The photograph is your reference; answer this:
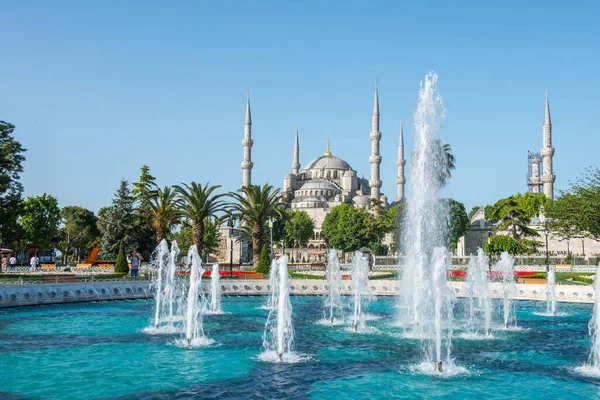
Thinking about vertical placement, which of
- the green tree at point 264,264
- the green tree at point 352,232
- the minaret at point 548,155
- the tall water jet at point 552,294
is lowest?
the tall water jet at point 552,294

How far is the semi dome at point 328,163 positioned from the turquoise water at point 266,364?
7404cm

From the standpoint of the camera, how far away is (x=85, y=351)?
1093 centimetres

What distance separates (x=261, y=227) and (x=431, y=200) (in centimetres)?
1281

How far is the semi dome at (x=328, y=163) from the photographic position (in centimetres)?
8882

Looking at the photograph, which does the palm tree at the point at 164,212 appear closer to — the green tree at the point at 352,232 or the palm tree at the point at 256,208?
the palm tree at the point at 256,208

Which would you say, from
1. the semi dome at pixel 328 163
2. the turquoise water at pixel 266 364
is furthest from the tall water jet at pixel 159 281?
the semi dome at pixel 328 163

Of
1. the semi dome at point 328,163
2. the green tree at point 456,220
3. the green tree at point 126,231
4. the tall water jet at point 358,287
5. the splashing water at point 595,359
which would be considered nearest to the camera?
the splashing water at point 595,359

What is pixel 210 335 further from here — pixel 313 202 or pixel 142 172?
pixel 313 202

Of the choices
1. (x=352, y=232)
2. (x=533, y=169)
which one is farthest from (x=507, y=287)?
(x=533, y=169)

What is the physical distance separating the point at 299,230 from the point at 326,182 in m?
17.4

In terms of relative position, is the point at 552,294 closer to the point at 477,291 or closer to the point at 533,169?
the point at 477,291

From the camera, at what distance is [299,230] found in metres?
68.1

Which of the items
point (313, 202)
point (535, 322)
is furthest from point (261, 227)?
point (313, 202)

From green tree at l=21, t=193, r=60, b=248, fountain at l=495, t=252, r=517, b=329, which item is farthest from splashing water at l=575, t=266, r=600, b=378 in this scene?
green tree at l=21, t=193, r=60, b=248
